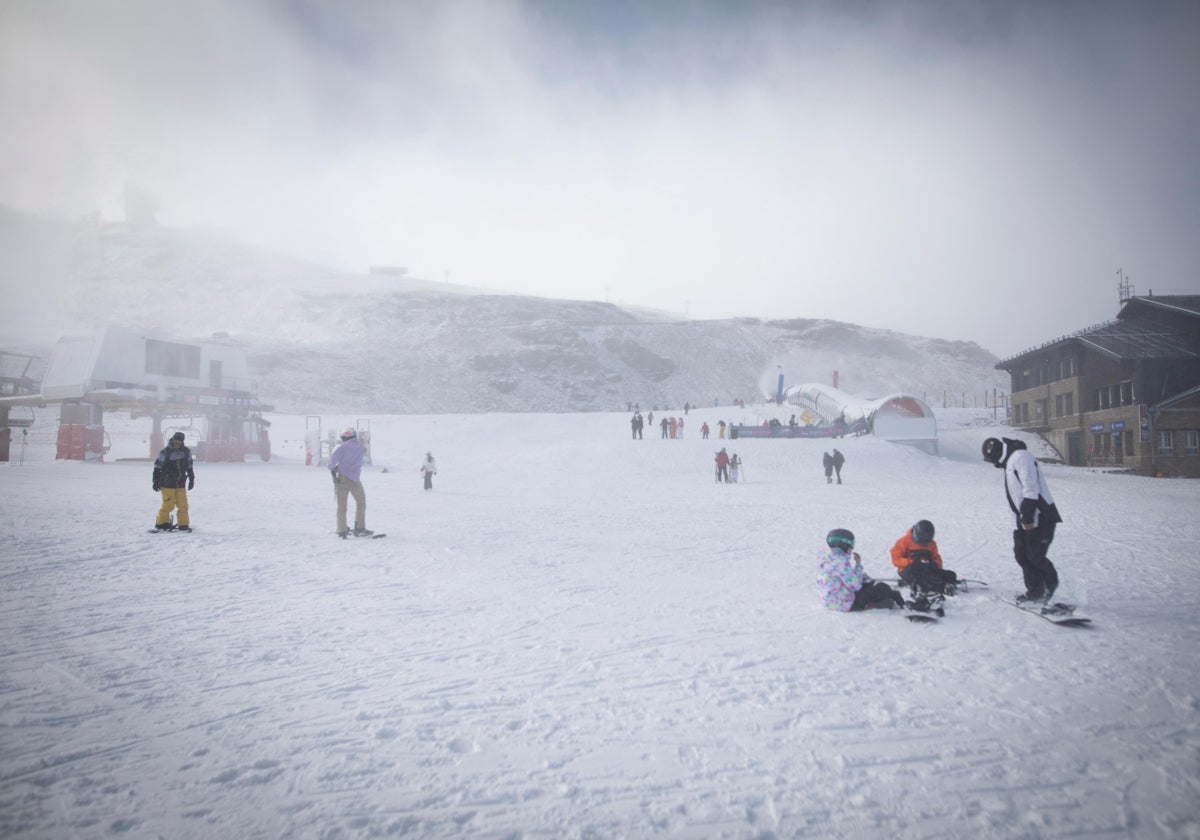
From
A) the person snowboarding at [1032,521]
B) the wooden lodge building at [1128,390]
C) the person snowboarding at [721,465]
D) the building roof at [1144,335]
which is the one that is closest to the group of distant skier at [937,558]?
the person snowboarding at [1032,521]

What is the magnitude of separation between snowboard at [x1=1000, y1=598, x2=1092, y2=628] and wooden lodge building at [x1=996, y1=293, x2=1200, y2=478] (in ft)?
104

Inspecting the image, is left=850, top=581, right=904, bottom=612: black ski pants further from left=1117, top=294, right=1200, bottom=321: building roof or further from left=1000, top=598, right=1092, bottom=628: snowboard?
left=1117, top=294, right=1200, bottom=321: building roof

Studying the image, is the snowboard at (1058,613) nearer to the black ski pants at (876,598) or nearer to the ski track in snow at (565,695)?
the ski track in snow at (565,695)

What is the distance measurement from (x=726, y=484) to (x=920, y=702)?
18618 mm

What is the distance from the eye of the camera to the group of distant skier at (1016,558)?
5832 millimetres

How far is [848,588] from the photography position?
5.93 metres

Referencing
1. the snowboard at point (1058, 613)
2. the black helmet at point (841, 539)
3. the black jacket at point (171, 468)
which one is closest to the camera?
the snowboard at point (1058, 613)

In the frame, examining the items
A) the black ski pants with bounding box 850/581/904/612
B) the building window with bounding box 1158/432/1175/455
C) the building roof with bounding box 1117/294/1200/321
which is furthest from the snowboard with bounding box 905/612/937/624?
the building roof with bounding box 1117/294/1200/321

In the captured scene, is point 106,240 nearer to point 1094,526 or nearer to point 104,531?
point 104,531

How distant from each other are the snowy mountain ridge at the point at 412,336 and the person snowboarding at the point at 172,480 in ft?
168

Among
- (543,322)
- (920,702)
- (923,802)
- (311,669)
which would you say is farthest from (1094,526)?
(543,322)

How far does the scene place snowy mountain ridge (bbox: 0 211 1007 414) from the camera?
6975 cm

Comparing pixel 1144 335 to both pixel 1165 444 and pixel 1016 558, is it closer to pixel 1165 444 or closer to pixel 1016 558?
pixel 1165 444

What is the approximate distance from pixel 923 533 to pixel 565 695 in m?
4.30
